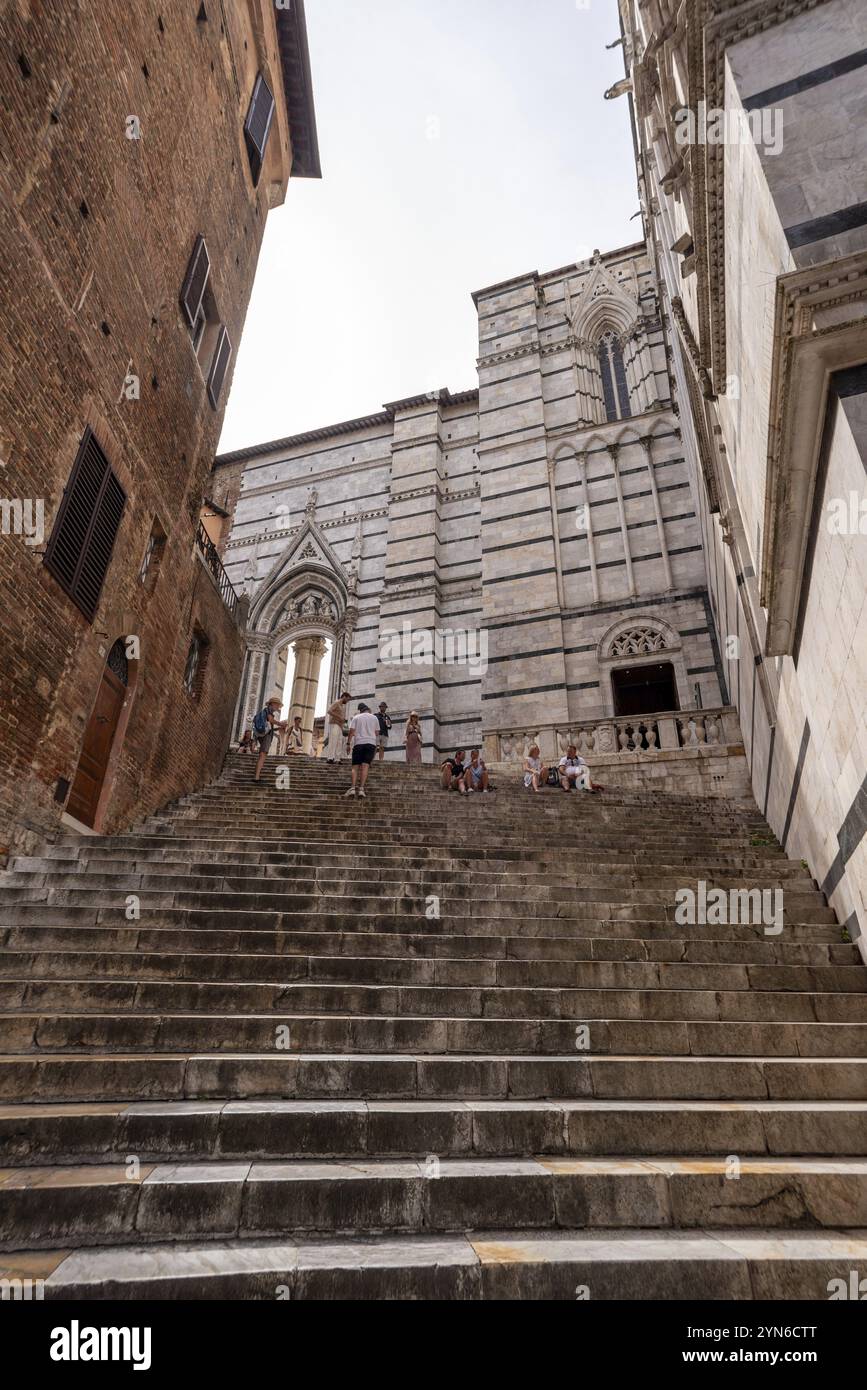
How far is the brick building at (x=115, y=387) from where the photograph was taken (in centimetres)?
668

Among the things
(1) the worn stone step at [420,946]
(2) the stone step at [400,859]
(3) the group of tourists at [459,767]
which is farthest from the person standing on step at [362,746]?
(1) the worn stone step at [420,946]

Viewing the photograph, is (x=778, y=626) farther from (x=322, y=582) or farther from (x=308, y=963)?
(x=322, y=582)

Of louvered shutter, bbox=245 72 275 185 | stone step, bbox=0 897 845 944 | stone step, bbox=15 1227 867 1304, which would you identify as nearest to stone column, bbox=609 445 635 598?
louvered shutter, bbox=245 72 275 185

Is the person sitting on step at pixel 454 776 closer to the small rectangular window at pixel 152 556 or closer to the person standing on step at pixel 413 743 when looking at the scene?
the person standing on step at pixel 413 743

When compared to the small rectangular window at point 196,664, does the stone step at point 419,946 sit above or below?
below

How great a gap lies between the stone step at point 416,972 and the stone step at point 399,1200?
178 centimetres

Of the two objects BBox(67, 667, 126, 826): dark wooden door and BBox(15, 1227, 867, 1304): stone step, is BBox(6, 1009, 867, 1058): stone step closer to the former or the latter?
BBox(15, 1227, 867, 1304): stone step

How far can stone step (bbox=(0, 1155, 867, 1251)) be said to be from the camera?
220 cm

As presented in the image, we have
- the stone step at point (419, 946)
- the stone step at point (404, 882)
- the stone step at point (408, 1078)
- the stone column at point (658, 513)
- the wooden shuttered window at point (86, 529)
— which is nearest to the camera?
the stone step at point (408, 1078)

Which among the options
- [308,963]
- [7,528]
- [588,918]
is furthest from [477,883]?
[7,528]

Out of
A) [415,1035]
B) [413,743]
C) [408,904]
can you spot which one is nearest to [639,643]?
[413,743]

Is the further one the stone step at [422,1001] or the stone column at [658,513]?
the stone column at [658,513]

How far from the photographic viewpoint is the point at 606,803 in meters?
10.0

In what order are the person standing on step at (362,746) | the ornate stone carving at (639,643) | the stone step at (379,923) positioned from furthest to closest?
the ornate stone carving at (639,643), the person standing on step at (362,746), the stone step at (379,923)
